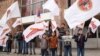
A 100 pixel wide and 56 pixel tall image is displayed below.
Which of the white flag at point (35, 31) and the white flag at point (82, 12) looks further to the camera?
the white flag at point (35, 31)

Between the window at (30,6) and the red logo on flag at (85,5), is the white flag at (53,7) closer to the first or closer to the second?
the red logo on flag at (85,5)

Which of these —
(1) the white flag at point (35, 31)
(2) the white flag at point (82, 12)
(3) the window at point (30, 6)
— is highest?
(3) the window at point (30, 6)

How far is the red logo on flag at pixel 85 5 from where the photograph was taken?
1689cm

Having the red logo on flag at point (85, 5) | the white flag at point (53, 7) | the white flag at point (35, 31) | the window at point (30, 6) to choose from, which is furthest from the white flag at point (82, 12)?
the window at point (30, 6)

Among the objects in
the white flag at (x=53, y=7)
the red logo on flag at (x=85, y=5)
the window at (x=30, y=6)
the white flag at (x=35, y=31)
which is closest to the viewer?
the red logo on flag at (x=85, y=5)

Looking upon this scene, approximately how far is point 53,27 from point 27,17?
1971 centimetres

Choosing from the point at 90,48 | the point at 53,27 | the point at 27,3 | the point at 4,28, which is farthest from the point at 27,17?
the point at 53,27

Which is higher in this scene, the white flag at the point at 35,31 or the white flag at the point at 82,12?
the white flag at the point at 82,12

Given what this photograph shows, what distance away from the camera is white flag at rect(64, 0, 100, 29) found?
16594 mm

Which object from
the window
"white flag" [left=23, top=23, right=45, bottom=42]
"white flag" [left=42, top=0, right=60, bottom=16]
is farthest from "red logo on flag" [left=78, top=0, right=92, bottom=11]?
the window

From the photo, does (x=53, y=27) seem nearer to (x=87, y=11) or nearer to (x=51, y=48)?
(x=51, y=48)

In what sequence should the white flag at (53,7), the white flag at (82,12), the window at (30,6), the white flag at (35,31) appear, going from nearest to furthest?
the white flag at (82,12) → the white flag at (53,7) → the white flag at (35,31) → the window at (30,6)

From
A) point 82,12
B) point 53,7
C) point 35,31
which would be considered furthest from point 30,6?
A: point 82,12

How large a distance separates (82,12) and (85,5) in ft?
1.07
